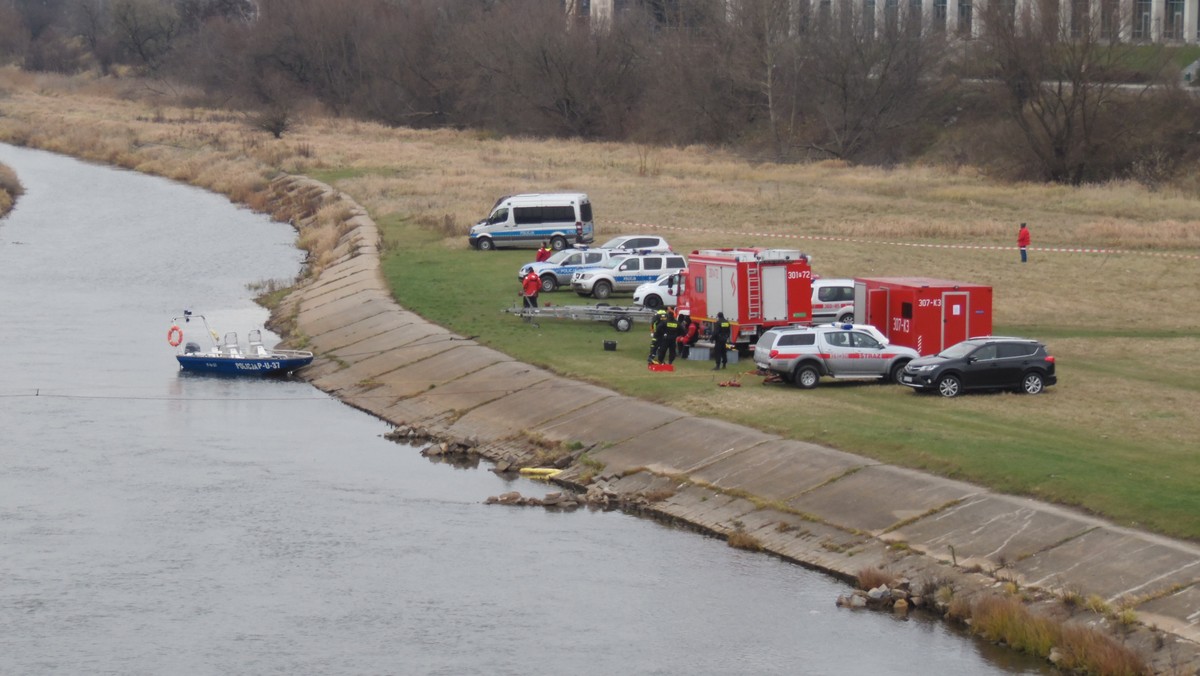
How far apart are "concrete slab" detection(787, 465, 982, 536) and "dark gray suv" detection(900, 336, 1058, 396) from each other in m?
6.34

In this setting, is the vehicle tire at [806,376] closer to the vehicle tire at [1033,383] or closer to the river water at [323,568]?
the vehicle tire at [1033,383]

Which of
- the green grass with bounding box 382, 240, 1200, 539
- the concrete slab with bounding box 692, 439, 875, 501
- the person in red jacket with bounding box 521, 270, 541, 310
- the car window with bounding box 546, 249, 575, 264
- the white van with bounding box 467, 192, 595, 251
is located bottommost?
the concrete slab with bounding box 692, 439, 875, 501

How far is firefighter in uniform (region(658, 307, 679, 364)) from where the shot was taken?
40.4 m

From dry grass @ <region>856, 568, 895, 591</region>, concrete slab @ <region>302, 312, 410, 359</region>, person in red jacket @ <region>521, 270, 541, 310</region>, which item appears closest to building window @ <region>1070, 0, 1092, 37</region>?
person in red jacket @ <region>521, 270, 541, 310</region>

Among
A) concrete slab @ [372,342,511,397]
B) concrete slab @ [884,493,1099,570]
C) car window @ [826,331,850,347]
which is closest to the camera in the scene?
concrete slab @ [884,493,1099,570]

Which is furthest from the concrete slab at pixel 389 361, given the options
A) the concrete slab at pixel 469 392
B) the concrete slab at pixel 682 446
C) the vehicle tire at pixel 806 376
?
the vehicle tire at pixel 806 376

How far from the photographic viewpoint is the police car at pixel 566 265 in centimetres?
5341

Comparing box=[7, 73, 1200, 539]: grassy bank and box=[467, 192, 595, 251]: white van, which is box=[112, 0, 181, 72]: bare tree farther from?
box=[467, 192, 595, 251]: white van

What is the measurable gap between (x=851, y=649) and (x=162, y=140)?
107179mm

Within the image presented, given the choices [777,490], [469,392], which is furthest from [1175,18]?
[777,490]

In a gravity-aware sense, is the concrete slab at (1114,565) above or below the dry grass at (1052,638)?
above

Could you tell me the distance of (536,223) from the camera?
64.4m

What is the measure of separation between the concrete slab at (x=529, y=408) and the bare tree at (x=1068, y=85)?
6451 cm

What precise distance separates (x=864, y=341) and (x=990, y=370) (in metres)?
3.11
